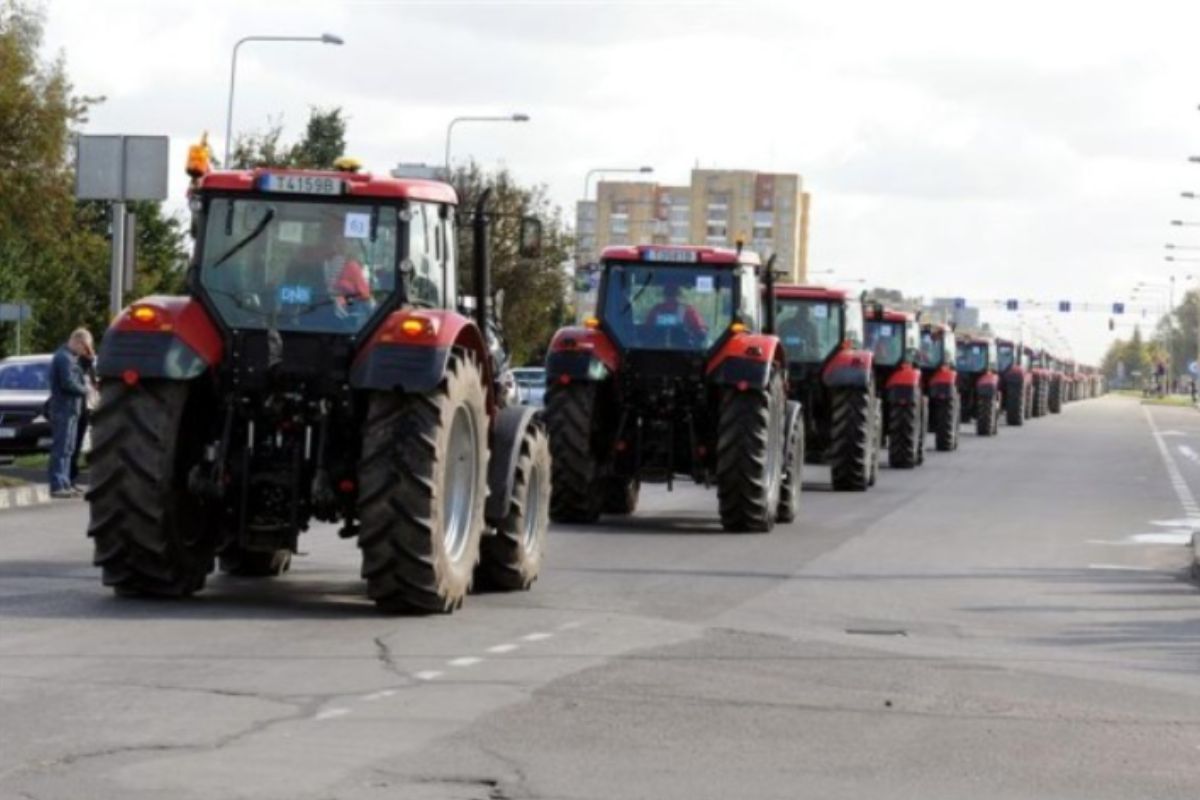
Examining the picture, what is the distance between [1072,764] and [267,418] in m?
6.82

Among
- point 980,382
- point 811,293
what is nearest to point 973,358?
point 980,382

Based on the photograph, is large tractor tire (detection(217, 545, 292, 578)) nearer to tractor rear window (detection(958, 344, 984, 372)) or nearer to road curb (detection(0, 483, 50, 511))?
road curb (detection(0, 483, 50, 511))

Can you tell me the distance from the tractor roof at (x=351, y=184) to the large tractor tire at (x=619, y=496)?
1034 centimetres

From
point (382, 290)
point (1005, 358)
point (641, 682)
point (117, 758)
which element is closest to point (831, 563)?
point (382, 290)

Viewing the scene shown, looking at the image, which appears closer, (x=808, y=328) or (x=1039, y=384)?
(x=808, y=328)

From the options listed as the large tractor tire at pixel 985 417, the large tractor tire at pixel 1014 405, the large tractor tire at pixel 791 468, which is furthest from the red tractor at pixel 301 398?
the large tractor tire at pixel 1014 405

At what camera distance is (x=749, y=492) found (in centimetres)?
2525

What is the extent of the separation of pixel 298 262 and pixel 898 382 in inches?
1049

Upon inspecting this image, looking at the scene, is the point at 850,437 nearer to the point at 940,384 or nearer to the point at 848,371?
the point at 848,371

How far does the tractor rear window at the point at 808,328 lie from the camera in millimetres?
34938

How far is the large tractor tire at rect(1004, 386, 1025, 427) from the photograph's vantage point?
7244 cm

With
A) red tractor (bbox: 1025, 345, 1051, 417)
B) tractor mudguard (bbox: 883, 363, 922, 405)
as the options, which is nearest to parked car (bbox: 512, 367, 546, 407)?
tractor mudguard (bbox: 883, 363, 922, 405)

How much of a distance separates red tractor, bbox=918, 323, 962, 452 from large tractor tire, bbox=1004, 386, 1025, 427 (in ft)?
67.1

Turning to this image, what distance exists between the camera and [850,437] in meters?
34.5
